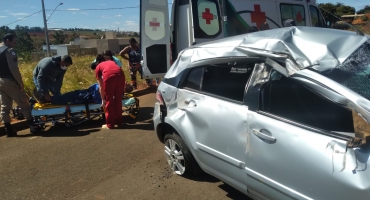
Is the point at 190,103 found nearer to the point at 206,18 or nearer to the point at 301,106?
the point at 301,106

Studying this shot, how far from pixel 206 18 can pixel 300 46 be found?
15.8ft

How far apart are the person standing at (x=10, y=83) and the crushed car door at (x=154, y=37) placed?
235cm

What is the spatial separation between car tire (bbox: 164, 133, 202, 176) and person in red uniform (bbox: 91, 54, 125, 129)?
2.51 m

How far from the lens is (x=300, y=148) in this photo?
258cm

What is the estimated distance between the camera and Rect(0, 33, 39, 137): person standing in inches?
249

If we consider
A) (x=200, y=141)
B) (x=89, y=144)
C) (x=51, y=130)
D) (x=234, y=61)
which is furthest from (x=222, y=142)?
(x=51, y=130)

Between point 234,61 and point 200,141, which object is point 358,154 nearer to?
point 234,61

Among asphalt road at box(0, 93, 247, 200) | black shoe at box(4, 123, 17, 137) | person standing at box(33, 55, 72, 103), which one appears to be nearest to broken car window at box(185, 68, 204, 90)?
asphalt road at box(0, 93, 247, 200)

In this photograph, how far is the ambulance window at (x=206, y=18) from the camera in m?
7.27

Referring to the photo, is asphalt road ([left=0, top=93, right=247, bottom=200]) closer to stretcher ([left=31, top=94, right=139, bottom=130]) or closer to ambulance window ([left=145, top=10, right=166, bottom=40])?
stretcher ([left=31, top=94, right=139, bottom=130])

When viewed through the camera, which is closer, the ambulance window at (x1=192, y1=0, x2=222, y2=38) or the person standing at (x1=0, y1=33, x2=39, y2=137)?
the person standing at (x1=0, y1=33, x2=39, y2=137)

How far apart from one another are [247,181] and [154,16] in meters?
4.97

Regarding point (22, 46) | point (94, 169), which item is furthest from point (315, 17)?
point (22, 46)

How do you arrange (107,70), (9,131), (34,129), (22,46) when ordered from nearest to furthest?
(107,70)
(9,131)
(34,129)
(22,46)
